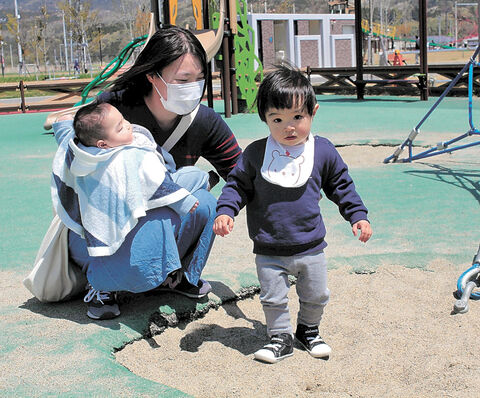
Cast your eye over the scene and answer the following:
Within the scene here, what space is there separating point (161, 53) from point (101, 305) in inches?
45.8

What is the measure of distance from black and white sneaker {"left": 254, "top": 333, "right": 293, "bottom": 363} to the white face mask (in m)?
1.14

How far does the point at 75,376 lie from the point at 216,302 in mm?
1000

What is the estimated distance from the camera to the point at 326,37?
37469 millimetres

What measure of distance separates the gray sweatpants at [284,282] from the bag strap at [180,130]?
848mm

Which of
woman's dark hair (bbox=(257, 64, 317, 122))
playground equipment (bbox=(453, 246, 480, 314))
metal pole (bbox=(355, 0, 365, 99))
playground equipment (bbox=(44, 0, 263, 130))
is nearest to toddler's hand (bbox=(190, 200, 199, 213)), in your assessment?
woman's dark hair (bbox=(257, 64, 317, 122))

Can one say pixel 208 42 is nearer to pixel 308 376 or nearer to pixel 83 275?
pixel 83 275

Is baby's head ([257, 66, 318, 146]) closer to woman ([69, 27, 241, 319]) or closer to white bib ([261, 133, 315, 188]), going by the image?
white bib ([261, 133, 315, 188])

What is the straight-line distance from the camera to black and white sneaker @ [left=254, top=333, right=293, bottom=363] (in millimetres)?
2643

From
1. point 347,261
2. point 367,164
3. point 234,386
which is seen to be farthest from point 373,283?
point 367,164

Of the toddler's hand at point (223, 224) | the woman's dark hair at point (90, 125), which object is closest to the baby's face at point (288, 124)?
the toddler's hand at point (223, 224)

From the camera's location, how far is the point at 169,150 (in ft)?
10.8

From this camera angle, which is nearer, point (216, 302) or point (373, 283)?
point (216, 302)

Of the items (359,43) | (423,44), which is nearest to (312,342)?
(423,44)

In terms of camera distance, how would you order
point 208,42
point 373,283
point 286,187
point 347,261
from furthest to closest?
point 208,42, point 347,261, point 373,283, point 286,187
